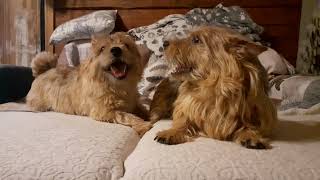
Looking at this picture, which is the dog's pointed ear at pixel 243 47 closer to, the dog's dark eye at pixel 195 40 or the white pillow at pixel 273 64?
the dog's dark eye at pixel 195 40

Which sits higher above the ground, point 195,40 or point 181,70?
point 195,40

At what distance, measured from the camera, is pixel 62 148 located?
4.12 ft

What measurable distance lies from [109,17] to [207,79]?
1.46m

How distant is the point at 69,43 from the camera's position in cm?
273

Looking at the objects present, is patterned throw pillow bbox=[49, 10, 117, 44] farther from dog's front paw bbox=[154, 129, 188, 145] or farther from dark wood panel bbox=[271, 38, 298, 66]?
dog's front paw bbox=[154, 129, 188, 145]

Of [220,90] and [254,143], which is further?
[220,90]

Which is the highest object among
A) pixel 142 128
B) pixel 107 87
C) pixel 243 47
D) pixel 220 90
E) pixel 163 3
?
pixel 163 3

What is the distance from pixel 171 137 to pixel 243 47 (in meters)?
0.41

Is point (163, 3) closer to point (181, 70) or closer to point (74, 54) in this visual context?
point (74, 54)

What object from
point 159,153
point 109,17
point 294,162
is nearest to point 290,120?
point 294,162

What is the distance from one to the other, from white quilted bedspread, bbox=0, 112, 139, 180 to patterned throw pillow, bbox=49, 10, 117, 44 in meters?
1.10

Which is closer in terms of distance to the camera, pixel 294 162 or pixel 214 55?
pixel 294 162

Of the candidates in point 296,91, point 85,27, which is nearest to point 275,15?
point 296,91

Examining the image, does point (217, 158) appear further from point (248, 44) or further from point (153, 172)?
point (248, 44)
